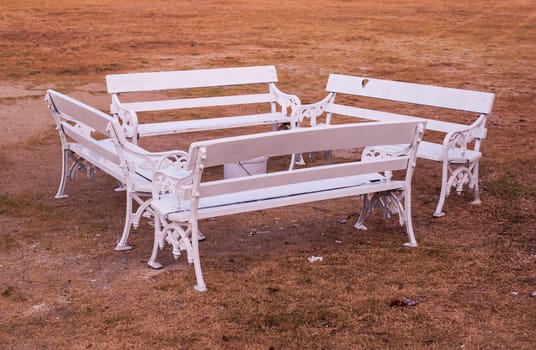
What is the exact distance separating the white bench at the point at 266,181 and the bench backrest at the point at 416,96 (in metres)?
1.65

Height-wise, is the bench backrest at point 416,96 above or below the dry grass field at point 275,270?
above

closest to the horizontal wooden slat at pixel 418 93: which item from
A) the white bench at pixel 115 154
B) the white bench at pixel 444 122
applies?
the white bench at pixel 444 122

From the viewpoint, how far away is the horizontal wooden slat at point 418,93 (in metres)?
7.67

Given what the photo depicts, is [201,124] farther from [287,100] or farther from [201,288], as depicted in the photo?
[201,288]

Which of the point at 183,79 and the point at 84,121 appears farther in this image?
the point at 183,79

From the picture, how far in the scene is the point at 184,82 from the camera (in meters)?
9.23

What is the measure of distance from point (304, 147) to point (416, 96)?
308 cm

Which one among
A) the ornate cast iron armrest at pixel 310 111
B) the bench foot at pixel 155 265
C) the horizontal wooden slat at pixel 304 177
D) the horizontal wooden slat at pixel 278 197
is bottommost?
the bench foot at pixel 155 265

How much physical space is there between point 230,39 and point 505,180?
1339 centimetres

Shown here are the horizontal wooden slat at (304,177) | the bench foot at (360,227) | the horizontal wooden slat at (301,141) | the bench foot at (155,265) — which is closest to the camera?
the horizontal wooden slat at (301,141)

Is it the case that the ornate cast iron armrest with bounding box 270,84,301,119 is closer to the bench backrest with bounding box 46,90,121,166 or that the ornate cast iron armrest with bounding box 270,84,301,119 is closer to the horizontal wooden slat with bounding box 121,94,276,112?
the horizontal wooden slat with bounding box 121,94,276,112

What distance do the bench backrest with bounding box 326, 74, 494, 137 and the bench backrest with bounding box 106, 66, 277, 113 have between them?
925 mm

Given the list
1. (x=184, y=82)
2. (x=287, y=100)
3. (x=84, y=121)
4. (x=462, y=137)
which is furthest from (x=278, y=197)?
(x=184, y=82)

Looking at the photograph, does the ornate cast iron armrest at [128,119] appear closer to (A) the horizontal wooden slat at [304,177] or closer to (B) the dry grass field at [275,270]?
(B) the dry grass field at [275,270]
